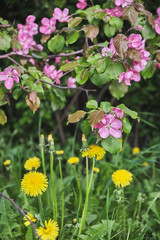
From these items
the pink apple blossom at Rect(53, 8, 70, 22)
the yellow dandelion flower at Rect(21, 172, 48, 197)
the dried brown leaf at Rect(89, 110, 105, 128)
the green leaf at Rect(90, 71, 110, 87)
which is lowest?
the yellow dandelion flower at Rect(21, 172, 48, 197)

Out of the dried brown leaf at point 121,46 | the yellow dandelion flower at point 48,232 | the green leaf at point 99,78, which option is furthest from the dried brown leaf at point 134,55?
the yellow dandelion flower at point 48,232

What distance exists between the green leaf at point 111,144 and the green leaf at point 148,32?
1.59 ft

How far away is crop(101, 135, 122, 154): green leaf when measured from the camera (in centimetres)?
92

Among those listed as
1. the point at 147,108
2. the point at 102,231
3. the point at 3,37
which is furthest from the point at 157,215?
the point at 147,108

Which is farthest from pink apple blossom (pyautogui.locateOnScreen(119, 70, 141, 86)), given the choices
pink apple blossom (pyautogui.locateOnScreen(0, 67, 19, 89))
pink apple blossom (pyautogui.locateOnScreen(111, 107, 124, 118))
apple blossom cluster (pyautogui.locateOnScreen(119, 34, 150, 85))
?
pink apple blossom (pyautogui.locateOnScreen(0, 67, 19, 89))

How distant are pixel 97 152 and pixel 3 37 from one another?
656mm

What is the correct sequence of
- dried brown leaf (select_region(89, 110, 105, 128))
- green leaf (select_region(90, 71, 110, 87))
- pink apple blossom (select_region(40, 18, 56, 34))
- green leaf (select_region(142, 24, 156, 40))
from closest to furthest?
dried brown leaf (select_region(89, 110, 105, 128)), green leaf (select_region(90, 71, 110, 87)), green leaf (select_region(142, 24, 156, 40)), pink apple blossom (select_region(40, 18, 56, 34))

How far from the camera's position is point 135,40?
1.02m

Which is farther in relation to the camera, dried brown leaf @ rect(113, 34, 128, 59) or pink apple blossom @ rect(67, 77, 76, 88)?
pink apple blossom @ rect(67, 77, 76, 88)

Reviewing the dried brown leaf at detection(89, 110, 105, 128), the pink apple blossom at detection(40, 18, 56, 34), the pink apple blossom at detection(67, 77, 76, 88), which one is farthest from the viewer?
the pink apple blossom at detection(67, 77, 76, 88)

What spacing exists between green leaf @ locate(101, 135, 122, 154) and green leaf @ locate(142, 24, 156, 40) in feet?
1.59

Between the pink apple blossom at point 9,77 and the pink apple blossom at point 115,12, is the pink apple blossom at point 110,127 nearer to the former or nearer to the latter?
the pink apple blossom at point 9,77

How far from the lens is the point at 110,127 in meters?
0.92

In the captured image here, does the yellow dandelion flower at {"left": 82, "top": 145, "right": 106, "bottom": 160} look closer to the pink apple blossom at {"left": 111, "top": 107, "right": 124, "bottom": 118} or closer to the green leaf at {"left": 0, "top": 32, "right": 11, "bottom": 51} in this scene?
the pink apple blossom at {"left": 111, "top": 107, "right": 124, "bottom": 118}
